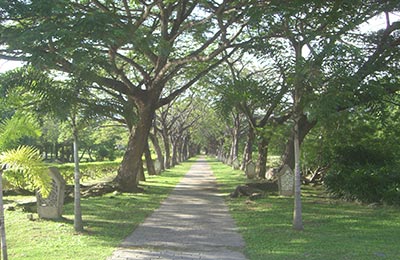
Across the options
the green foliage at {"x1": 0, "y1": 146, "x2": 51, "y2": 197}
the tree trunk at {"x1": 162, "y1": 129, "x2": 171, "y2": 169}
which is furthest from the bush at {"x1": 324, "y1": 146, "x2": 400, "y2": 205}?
the tree trunk at {"x1": 162, "y1": 129, "x2": 171, "y2": 169}

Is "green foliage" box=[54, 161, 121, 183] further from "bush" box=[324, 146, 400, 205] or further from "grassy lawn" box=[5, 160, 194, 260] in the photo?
"bush" box=[324, 146, 400, 205]

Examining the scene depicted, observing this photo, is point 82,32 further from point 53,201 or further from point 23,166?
point 53,201

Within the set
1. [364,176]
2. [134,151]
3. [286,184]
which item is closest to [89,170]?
[134,151]

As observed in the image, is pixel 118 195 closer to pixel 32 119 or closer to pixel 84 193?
pixel 84 193

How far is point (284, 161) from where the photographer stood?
62.2ft

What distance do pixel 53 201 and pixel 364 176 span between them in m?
8.92

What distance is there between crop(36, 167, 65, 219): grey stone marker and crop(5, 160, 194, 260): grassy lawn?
0.92 ft

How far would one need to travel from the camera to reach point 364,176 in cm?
1382

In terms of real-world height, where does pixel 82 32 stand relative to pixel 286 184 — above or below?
above

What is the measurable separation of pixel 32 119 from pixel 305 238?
21.9ft

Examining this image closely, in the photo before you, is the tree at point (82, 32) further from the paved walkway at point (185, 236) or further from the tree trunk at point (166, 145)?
the tree trunk at point (166, 145)

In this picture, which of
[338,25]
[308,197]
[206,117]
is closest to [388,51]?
[338,25]

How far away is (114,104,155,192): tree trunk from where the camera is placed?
705 inches

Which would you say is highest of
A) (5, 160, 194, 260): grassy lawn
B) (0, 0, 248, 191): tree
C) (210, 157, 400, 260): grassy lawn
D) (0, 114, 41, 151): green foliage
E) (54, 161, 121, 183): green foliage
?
(0, 0, 248, 191): tree
